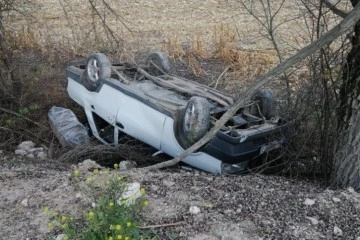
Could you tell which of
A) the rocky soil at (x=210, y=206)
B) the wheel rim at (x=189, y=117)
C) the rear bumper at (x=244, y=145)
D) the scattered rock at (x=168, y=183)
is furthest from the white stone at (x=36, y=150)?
the scattered rock at (x=168, y=183)

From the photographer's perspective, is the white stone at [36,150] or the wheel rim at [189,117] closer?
the wheel rim at [189,117]

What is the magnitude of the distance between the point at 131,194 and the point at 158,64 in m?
3.73

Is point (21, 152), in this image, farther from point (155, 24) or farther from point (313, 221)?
point (155, 24)

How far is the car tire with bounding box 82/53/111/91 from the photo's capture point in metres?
6.66

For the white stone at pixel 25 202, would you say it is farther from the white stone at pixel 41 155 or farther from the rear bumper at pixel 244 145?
the white stone at pixel 41 155

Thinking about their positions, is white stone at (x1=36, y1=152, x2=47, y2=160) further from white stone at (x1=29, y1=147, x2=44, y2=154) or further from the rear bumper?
the rear bumper

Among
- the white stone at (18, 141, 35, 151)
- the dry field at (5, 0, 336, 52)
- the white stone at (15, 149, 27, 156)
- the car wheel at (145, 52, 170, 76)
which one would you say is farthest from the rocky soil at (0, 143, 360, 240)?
the dry field at (5, 0, 336, 52)

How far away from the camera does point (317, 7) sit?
4734 millimetres

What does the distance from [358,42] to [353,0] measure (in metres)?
0.31

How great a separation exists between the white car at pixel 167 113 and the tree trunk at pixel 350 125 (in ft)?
3.18

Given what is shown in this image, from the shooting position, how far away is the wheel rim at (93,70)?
6.73 m

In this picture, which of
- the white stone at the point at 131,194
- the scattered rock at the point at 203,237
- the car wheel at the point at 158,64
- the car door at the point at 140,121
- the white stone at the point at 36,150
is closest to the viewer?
the white stone at the point at 131,194

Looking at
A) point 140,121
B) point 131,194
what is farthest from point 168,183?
point 140,121

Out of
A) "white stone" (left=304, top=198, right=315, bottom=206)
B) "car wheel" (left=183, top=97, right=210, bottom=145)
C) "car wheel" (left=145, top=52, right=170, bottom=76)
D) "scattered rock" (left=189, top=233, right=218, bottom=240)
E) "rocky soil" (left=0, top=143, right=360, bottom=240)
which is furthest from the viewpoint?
"car wheel" (left=145, top=52, right=170, bottom=76)
